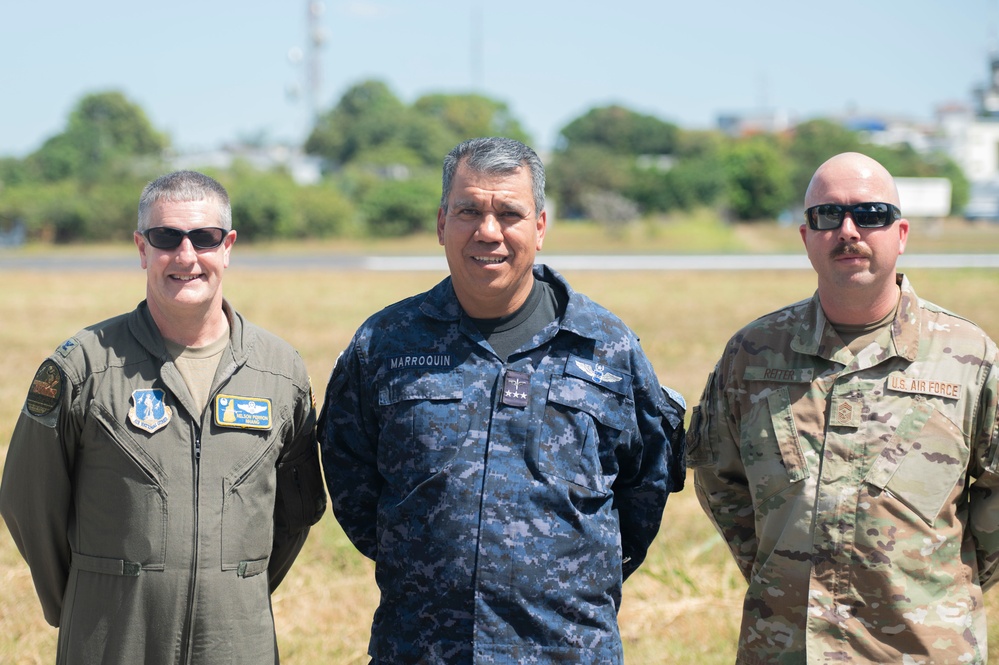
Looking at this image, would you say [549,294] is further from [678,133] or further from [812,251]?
[678,133]

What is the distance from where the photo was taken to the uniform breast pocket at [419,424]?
3.03 meters

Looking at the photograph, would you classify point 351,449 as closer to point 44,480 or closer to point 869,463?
point 44,480

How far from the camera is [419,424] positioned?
306 centimetres

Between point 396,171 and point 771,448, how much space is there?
63.2 meters

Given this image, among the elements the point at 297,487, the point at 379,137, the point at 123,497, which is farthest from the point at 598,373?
the point at 379,137

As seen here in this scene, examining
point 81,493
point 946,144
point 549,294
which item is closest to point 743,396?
point 549,294

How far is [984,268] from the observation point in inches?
998

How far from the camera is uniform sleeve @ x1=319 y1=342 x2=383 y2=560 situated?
3.25m

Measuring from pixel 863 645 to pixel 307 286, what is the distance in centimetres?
2040

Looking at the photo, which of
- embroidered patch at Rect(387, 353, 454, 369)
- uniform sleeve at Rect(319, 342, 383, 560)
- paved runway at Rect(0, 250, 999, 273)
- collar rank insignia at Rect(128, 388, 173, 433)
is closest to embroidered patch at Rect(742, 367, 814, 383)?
embroidered patch at Rect(387, 353, 454, 369)

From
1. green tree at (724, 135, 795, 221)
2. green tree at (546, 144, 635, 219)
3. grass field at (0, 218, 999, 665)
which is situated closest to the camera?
grass field at (0, 218, 999, 665)

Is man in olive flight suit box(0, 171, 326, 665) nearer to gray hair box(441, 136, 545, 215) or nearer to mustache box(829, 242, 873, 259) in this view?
gray hair box(441, 136, 545, 215)

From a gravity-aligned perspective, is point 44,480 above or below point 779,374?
below

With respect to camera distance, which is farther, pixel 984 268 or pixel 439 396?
pixel 984 268
